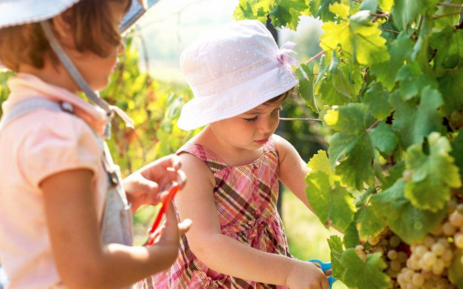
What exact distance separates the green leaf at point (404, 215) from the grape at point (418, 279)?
0.22 ft

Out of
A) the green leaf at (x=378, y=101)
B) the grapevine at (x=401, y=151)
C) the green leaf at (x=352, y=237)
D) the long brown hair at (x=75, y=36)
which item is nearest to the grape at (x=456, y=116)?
the grapevine at (x=401, y=151)

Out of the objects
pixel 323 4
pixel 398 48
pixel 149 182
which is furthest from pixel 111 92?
pixel 398 48

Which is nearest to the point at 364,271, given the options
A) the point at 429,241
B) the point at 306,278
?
the point at 429,241

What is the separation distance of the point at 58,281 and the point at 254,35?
99 centimetres

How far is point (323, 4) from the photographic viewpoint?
5.55 ft

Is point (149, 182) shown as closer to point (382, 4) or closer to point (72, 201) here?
point (72, 201)

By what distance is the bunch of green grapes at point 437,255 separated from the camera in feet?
A: 3.46

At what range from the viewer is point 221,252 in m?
1.72

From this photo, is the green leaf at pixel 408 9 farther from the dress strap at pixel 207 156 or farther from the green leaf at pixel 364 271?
the dress strap at pixel 207 156

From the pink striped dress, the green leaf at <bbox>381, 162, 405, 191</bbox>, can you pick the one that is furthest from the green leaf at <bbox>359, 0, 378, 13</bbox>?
the pink striped dress

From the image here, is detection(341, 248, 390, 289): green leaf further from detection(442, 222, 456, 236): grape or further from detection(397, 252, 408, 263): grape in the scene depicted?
detection(442, 222, 456, 236): grape

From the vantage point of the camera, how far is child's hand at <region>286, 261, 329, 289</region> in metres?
1.60

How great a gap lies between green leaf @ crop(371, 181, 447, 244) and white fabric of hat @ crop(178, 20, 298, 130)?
696mm

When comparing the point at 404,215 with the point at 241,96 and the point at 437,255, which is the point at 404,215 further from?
the point at 241,96
